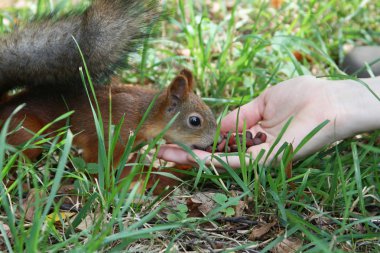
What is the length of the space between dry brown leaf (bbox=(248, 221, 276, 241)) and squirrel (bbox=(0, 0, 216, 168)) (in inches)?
19.0

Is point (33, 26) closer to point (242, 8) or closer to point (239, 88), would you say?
point (239, 88)

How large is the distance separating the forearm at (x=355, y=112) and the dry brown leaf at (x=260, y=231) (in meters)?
0.46

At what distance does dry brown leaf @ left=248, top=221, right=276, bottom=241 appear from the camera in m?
1.65

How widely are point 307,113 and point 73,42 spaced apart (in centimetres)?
78

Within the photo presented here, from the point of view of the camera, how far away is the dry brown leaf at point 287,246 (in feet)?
5.16

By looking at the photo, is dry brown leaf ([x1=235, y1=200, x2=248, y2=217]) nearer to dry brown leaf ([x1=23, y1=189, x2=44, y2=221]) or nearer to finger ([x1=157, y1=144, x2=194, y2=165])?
finger ([x1=157, y1=144, x2=194, y2=165])

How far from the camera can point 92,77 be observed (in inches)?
77.6

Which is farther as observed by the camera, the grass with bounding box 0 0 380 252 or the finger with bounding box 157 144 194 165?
the finger with bounding box 157 144 194 165

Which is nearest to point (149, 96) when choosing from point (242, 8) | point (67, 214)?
point (67, 214)

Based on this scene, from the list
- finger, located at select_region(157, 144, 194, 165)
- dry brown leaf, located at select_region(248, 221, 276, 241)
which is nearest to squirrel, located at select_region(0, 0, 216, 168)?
finger, located at select_region(157, 144, 194, 165)

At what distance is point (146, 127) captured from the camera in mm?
2152

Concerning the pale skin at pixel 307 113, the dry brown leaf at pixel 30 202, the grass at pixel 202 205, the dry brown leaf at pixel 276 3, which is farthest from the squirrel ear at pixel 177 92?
the dry brown leaf at pixel 276 3

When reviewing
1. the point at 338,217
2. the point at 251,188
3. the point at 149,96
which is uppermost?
the point at 149,96

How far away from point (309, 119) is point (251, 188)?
35 centimetres
